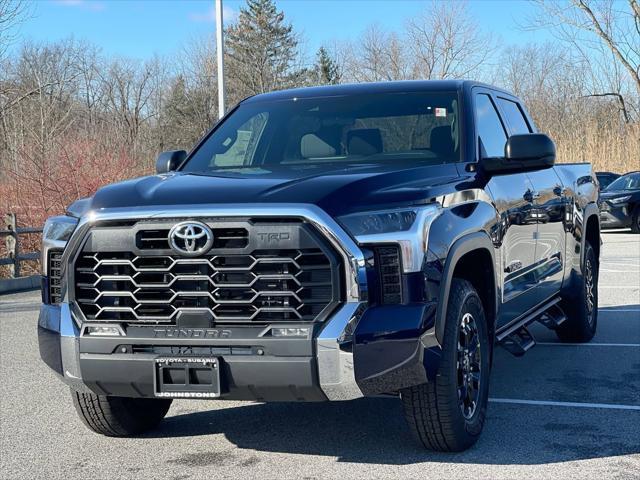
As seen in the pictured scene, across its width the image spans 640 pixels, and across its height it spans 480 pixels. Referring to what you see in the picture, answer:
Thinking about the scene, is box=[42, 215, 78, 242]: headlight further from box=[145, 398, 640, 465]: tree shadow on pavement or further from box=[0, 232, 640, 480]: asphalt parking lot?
box=[145, 398, 640, 465]: tree shadow on pavement

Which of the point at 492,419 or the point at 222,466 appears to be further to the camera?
the point at 492,419

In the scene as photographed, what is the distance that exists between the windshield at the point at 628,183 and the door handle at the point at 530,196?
17.6m

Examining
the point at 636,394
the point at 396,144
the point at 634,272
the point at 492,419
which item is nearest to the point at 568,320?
the point at 636,394

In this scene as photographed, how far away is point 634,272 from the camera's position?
13.7m

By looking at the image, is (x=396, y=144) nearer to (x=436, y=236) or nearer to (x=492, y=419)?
(x=436, y=236)

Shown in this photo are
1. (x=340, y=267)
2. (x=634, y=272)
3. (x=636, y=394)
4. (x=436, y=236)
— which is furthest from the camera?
(x=634, y=272)

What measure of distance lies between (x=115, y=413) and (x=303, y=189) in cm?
178

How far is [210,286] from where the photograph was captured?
3996 millimetres

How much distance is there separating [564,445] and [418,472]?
95cm

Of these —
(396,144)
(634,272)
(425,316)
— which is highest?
(396,144)

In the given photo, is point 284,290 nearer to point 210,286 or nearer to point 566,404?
point 210,286

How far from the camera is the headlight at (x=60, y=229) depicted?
434 cm

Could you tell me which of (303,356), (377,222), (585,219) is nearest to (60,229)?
(303,356)

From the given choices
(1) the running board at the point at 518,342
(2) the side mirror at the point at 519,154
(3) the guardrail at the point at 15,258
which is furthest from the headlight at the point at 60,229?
(3) the guardrail at the point at 15,258
